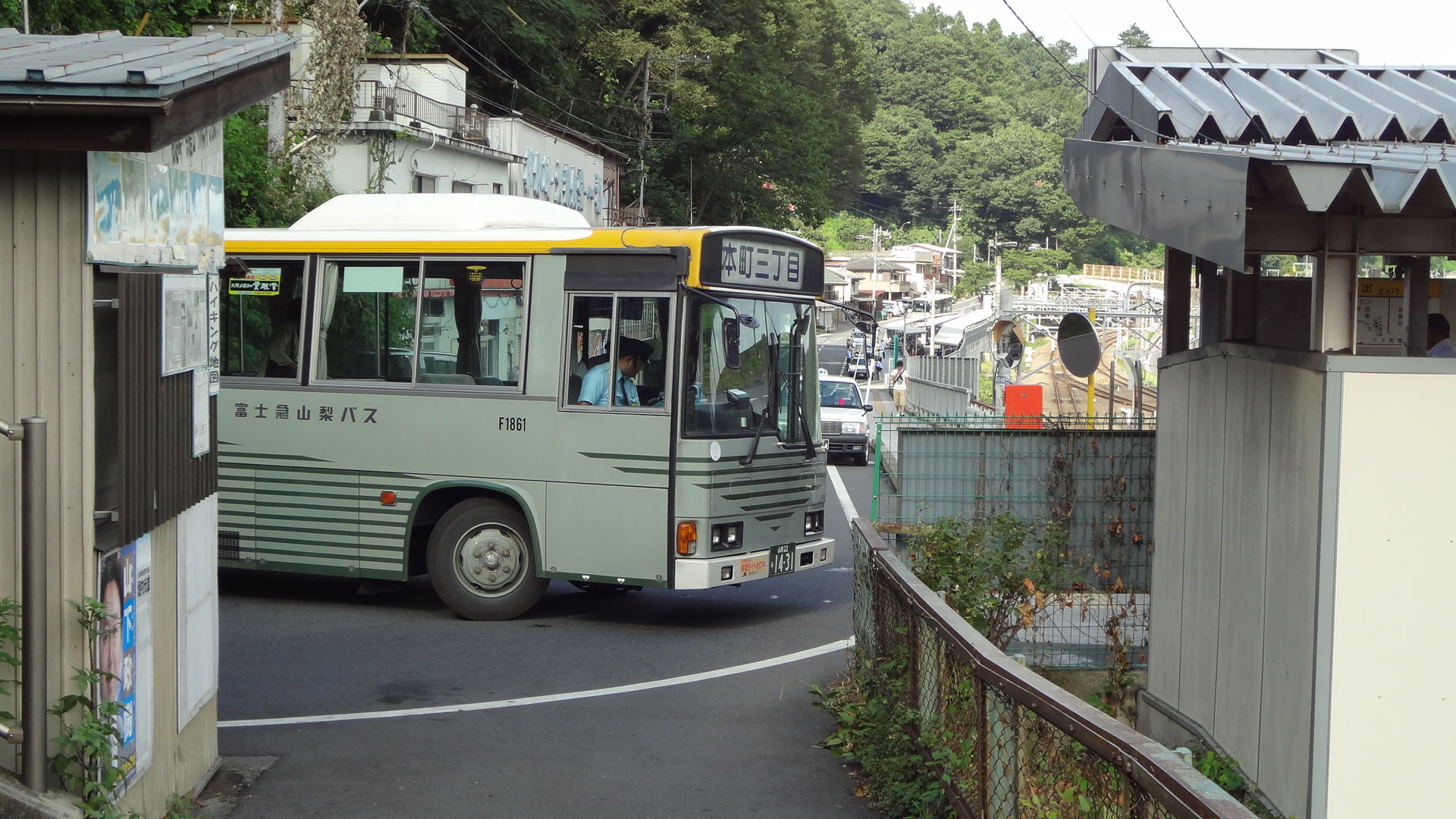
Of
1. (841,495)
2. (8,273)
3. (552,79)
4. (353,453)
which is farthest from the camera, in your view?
(552,79)

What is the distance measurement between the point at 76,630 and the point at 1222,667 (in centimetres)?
517

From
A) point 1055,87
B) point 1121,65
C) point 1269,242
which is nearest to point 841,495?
point 1121,65

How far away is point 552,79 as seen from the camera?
4869 cm

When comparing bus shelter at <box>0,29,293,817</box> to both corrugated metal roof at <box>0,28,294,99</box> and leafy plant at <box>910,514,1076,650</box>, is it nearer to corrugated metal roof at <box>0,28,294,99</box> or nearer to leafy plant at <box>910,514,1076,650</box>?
corrugated metal roof at <box>0,28,294,99</box>

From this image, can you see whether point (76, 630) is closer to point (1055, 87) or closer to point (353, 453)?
point (353, 453)

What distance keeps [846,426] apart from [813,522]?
1695 cm

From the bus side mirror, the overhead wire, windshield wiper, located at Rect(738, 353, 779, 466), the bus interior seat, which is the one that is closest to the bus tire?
the bus interior seat

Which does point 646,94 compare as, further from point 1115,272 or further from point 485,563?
point 1115,272

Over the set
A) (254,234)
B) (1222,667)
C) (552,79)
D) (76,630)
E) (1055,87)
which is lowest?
(1222,667)

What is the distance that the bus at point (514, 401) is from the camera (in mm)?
10852

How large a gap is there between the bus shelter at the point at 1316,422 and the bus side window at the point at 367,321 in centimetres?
602

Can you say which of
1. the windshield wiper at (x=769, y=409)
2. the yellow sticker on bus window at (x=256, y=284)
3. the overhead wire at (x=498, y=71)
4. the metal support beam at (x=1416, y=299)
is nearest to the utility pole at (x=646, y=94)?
the overhead wire at (x=498, y=71)

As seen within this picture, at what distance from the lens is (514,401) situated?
440 inches

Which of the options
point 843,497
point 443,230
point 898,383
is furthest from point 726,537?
point 898,383
